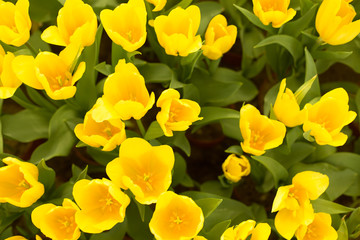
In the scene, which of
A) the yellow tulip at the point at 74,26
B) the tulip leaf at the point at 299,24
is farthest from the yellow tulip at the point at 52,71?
the tulip leaf at the point at 299,24

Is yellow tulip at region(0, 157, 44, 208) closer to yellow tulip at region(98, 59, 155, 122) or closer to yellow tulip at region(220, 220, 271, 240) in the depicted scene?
yellow tulip at region(98, 59, 155, 122)

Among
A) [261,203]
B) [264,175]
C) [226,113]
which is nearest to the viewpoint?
[226,113]

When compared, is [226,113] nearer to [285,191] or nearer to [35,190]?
[285,191]

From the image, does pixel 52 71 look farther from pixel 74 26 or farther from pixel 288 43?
pixel 288 43

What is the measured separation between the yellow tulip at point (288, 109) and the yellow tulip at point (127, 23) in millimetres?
325

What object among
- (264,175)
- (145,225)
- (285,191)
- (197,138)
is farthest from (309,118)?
(197,138)

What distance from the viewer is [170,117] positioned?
0.86m

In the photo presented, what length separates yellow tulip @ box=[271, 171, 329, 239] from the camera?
85 centimetres

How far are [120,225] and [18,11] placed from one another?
56 centimetres

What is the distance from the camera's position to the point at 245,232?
783 mm

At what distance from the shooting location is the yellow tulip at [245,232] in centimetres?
78

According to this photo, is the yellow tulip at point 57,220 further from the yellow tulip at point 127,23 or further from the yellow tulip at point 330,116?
the yellow tulip at point 330,116

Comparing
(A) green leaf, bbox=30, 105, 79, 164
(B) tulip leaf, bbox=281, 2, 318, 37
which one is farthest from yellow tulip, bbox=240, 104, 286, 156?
(A) green leaf, bbox=30, 105, 79, 164

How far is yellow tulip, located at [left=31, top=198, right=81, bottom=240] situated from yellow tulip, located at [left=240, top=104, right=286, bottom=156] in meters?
0.38
